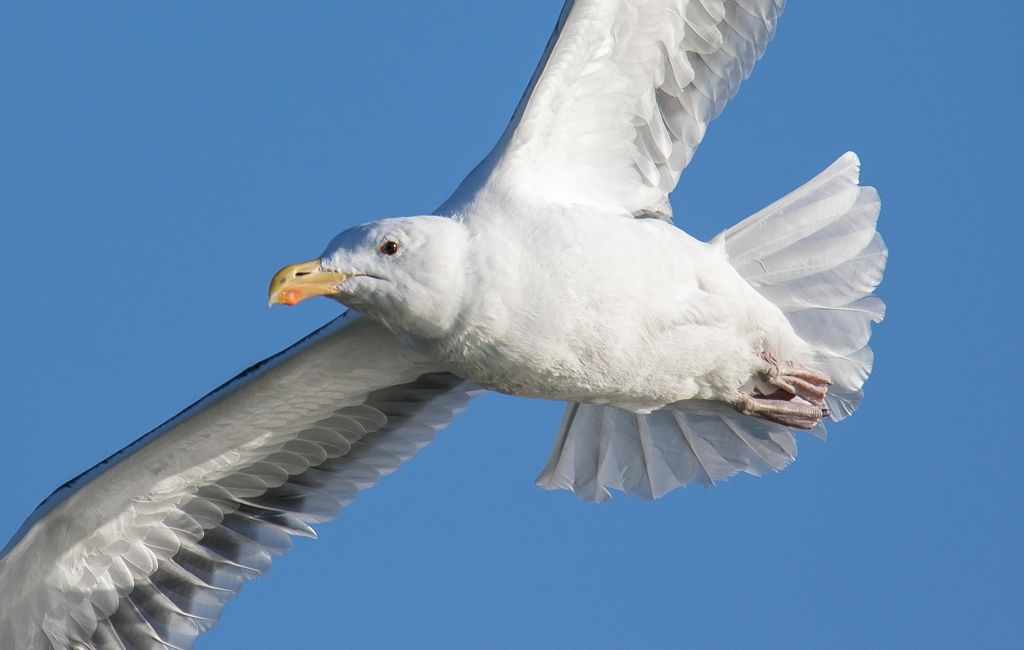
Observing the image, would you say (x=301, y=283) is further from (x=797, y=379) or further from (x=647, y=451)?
(x=647, y=451)

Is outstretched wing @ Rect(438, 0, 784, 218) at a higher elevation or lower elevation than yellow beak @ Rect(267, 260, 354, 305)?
higher

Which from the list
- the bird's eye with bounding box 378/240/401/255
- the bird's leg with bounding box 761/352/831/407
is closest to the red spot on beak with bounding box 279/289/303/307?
the bird's eye with bounding box 378/240/401/255

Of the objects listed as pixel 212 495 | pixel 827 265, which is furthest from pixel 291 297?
pixel 827 265

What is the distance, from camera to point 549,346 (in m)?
6.10

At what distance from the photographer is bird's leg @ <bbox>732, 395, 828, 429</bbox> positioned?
274 inches

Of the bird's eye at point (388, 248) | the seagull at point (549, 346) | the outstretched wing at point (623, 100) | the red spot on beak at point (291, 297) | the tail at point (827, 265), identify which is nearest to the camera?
the red spot on beak at point (291, 297)

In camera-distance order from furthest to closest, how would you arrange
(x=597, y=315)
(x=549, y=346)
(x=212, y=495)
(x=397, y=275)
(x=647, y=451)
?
(x=647, y=451) → (x=212, y=495) → (x=597, y=315) → (x=549, y=346) → (x=397, y=275)

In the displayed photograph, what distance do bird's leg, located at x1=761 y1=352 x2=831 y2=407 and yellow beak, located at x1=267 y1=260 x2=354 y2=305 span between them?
6.46 feet

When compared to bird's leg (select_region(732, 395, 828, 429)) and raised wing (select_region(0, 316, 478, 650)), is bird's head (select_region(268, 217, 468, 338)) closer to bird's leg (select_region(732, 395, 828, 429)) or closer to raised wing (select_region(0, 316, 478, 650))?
raised wing (select_region(0, 316, 478, 650))

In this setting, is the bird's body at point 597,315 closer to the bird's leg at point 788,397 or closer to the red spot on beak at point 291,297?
the bird's leg at point 788,397

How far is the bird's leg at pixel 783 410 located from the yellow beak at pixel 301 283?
1912 mm

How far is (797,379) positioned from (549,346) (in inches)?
56.8

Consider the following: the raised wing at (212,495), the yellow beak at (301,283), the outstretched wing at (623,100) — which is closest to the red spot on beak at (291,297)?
the yellow beak at (301,283)

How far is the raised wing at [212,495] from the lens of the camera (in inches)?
287
